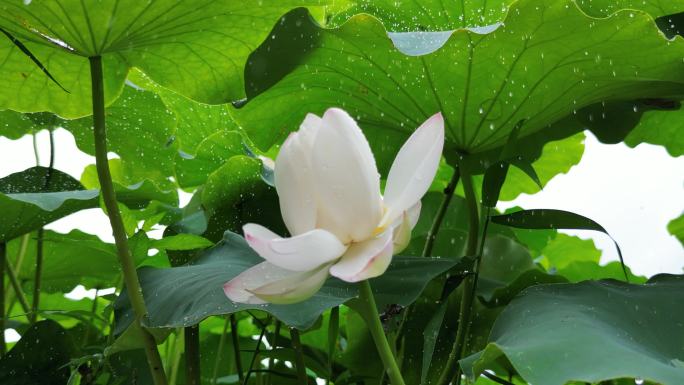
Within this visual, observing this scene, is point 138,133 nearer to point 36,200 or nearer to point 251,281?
point 36,200

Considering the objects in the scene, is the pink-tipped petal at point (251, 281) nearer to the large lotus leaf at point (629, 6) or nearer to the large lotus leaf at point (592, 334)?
the large lotus leaf at point (592, 334)

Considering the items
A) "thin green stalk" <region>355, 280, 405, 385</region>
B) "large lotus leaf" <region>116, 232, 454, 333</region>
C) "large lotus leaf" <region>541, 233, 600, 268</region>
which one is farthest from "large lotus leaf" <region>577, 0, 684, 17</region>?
"large lotus leaf" <region>541, 233, 600, 268</region>

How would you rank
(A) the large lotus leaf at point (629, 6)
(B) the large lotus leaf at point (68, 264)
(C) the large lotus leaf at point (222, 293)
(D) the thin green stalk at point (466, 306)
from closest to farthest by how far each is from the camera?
(C) the large lotus leaf at point (222, 293)
(D) the thin green stalk at point (466, 306)
(A) the large lotus leaf at point (629, 6)
(B) the large lotus leaf at point (68, 264)

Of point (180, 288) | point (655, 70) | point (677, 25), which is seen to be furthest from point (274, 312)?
point (677, 25)

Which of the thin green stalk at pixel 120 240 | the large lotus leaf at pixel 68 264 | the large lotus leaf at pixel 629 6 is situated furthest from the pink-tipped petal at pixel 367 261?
the large lotus leaf at pixel 68 264

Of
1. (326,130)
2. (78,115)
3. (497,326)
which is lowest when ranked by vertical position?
(497,326)

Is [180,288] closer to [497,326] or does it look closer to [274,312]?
[274,312]

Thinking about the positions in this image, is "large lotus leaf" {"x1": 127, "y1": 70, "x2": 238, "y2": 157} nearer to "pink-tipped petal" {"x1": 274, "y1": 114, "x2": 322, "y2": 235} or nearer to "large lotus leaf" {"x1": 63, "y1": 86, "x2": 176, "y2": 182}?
"large lotus leaf" {"x1": 63, "y1": 86, "x2": 176, "y2": 182}
